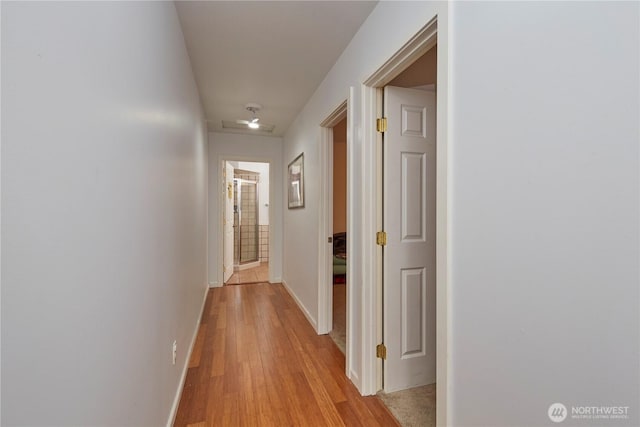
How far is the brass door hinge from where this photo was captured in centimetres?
189

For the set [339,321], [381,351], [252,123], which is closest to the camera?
[381,351]

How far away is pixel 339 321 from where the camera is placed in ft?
10.3

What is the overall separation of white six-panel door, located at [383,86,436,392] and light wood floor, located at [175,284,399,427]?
37 cm

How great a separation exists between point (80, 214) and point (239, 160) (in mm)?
4168

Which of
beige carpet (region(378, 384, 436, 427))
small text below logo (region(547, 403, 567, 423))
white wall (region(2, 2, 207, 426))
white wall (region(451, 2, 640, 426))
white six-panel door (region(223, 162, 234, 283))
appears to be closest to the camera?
white wall (region(2, 2, 207, 426))

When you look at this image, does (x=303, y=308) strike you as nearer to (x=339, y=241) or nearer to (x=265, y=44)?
(x=339, y=241)

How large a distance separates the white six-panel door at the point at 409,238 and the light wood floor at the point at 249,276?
338 centimetres

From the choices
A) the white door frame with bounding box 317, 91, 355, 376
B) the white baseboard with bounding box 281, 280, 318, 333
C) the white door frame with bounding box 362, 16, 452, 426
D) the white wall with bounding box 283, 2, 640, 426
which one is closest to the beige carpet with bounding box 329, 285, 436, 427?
the white door frame with bounding box 362, 16, 452, 426

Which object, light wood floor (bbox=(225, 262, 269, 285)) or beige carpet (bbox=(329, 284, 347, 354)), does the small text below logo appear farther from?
light wood floor (bbox=(225, 262, 269, 285))

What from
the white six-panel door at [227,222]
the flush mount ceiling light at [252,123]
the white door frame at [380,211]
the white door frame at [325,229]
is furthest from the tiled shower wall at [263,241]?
the white door frame at [380,211]

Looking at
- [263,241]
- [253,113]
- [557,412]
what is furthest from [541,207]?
[263,241]

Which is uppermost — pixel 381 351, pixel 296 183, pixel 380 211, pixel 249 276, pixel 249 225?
pixel 296 183

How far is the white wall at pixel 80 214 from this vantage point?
49 centimetres

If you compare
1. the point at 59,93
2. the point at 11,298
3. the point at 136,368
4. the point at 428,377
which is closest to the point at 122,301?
the point at 136,368
